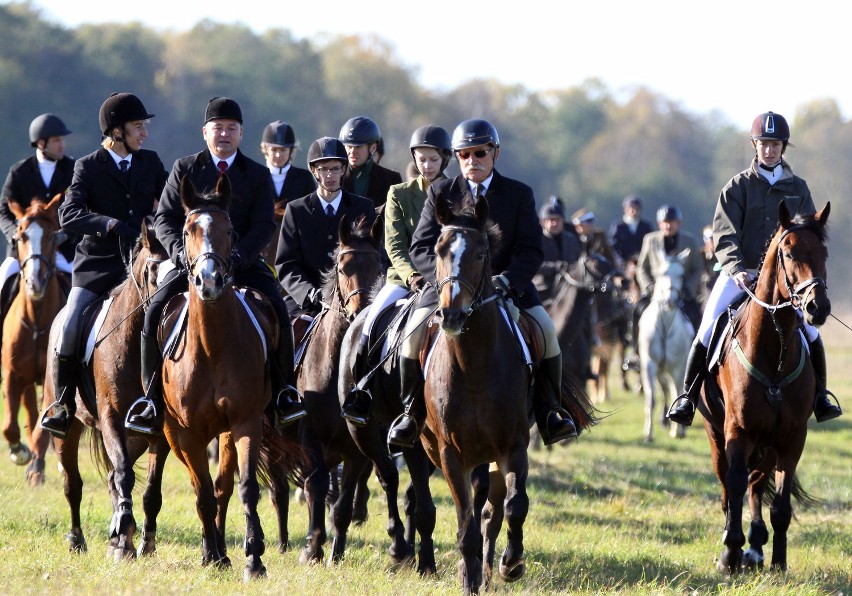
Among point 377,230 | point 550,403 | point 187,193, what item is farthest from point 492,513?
point 187,193

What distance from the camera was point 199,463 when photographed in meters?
9.52

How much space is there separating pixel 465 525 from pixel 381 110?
70.7 meters

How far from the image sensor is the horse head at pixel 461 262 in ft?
26.8

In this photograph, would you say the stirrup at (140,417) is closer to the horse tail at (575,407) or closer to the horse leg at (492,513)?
the horse leg at (492,513)

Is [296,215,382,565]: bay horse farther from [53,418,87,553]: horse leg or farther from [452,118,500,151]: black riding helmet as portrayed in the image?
[53,418,87,553]: horse leg

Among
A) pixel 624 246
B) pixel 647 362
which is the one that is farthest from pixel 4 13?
Result: pixel 647 362

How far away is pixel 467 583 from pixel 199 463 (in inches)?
82.4

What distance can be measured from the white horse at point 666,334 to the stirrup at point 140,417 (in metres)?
10.9

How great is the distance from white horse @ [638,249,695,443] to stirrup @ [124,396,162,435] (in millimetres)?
10901

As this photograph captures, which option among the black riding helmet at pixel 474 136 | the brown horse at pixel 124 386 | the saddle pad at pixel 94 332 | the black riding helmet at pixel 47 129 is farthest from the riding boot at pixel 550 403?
the black riding helmet at pixel 47 129

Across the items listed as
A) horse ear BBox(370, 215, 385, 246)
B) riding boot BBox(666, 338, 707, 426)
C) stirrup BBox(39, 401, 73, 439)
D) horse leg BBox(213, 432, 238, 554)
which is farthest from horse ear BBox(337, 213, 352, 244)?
riding boot BBox(666, 338, 707, 426)

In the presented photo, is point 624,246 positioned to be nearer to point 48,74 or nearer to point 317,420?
point 317,420

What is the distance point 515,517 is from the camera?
8.61 m

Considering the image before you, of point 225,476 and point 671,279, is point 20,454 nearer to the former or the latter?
point 225,476
